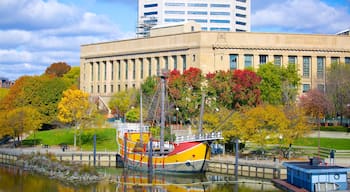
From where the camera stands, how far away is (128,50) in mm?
132625

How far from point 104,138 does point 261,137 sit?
3094 cm

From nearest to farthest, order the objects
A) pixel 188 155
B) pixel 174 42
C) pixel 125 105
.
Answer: pixel 188 155 < pixel 125 105 < pixel 174 42

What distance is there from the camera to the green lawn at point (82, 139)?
3417 inches

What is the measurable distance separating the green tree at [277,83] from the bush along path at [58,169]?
3712 cm

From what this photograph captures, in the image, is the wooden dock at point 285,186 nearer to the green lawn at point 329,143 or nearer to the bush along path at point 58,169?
the bush along path at point 58,169

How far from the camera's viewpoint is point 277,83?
9431 cm

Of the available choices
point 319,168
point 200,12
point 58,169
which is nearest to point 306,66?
point 58,169

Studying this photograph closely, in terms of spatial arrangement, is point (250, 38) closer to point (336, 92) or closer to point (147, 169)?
point (336, 92)

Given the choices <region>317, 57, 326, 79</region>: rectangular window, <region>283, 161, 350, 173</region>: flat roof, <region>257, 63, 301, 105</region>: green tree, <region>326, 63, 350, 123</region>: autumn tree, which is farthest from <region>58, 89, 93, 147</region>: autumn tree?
<region>283, 161, 350, 173</region>: flat roof

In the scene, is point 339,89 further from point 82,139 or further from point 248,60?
point 82,139

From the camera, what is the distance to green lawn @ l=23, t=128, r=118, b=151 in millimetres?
86794

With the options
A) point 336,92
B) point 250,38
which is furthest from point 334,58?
point 336,92

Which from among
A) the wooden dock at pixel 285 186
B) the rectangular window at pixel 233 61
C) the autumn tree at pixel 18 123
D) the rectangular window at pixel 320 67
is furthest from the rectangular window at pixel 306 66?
the wooden dock at pixel 285 186

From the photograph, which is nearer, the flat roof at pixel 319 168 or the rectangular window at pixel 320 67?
the flat roof at pixel 319 168
